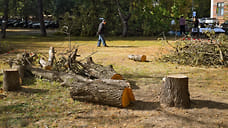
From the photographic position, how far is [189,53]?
11.6m

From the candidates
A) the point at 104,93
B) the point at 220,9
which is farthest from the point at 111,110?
the point at 220,9

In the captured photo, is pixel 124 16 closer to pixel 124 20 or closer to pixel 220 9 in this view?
Answer: pixel 124 20

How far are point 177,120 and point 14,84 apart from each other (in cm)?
408

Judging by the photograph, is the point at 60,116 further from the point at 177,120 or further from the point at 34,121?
the point at 177,120

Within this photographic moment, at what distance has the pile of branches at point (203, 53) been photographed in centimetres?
1112

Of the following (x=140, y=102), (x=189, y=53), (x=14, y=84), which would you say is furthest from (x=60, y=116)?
(x=189, y=53)

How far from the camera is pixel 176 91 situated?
19.5ft

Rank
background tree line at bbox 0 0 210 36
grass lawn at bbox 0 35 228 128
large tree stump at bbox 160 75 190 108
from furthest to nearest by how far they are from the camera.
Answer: background tree line at bbox 0 0 210 36
large tree stump at bbox 160 75 190 108
grass lawn at bbox 0 35 228 128

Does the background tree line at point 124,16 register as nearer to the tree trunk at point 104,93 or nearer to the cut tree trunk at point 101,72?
the cut tree trunk at point 101,72

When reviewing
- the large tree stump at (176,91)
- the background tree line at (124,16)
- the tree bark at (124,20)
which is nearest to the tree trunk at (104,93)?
the large tree stump at (176,91)

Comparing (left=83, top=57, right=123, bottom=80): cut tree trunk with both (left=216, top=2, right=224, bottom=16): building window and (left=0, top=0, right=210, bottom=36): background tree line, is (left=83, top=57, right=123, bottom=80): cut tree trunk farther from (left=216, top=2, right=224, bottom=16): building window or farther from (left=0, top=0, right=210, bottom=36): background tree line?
(left=216, top=2, right=224, bottom=16): building window

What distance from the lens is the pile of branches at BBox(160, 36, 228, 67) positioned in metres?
11.1

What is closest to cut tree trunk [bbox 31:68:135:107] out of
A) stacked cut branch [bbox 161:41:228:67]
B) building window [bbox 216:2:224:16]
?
stacked cut branch [bbox 161:41:228:67]

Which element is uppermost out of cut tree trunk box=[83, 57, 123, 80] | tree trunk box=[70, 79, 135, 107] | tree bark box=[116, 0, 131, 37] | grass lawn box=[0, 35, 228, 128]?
tree bark box=[116, 0, 131, 37]
